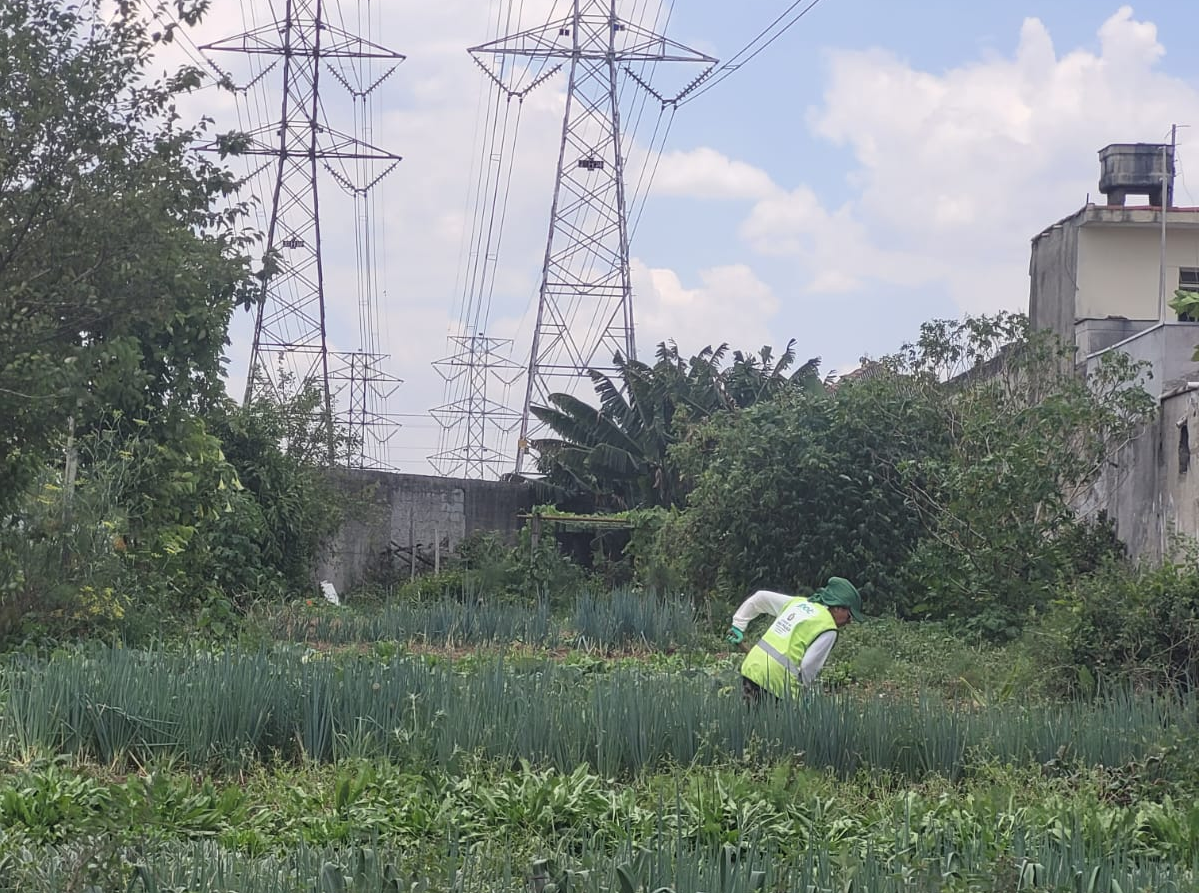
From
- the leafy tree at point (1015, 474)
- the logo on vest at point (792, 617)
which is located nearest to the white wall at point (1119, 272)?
the leafy tree at point (1015, 474)

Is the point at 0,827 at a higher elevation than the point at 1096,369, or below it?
below

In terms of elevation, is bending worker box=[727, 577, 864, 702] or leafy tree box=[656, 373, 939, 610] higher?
leafy tree box=[656, 373, 939, 610]

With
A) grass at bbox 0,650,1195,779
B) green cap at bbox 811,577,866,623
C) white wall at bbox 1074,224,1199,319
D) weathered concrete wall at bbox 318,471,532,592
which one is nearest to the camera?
grass at bbox 0,650,1195,779

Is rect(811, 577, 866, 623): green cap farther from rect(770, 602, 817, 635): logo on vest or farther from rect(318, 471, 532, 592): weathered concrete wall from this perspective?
rect(318, 471, 532, 592): weathered concrete wall

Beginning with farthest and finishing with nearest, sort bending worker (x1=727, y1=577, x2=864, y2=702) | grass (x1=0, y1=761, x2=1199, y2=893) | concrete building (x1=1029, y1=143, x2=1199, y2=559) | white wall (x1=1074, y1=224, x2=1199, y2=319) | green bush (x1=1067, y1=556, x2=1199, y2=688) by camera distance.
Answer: white wall (x1=1074, y1=224, x2=1199, y2=319) < concrete building (x1=1029, y1=143, x2=1199, y2=559) < green bush (x1=1067, y1=556, x2=1199, y2=688) < bending worker (x1=727, y1=577, x2=864, y2=702) < grass (x1=0, y1=761, x2=1199, y2=893)

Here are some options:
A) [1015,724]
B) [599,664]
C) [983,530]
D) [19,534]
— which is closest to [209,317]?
[19,534]

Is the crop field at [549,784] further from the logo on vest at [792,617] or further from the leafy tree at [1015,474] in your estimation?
the leafy tree at [1015,474]

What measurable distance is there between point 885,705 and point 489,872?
11.6 feet

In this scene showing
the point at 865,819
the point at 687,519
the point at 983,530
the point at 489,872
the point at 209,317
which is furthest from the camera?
the point at 687,519

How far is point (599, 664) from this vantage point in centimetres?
1182

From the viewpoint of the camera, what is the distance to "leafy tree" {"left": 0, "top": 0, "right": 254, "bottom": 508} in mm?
8289

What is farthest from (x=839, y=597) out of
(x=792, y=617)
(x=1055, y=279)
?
(x=1055, y=279)

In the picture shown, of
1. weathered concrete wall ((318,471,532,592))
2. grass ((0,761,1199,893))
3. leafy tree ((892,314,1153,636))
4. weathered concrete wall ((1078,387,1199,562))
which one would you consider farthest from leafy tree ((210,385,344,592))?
grass ((0,761,1199,893))

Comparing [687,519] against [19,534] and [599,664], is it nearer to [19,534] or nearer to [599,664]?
[599,664]
